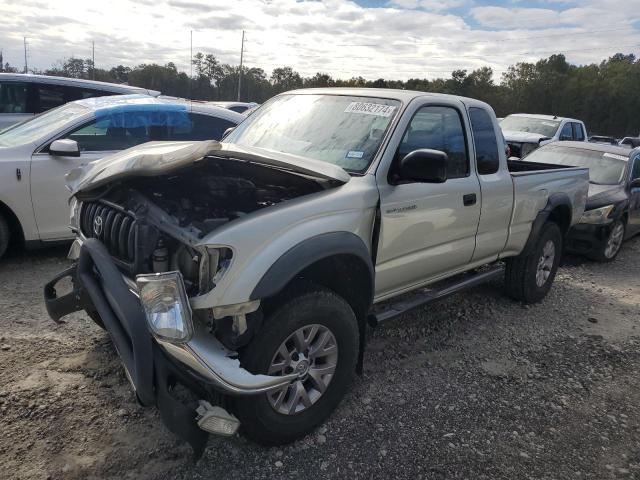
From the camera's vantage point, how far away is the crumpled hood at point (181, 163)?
8.48 ft

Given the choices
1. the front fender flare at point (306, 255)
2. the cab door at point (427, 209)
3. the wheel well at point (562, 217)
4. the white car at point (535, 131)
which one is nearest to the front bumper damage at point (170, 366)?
the front fender flare at point (306, 255)

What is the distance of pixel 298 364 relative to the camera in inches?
108

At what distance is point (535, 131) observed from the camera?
13.9 m

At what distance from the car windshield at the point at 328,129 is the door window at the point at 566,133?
461 inches

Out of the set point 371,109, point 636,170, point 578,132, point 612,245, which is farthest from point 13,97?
point 578,132

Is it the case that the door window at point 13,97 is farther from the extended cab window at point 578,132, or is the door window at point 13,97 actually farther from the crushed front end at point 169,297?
Result: the extended cab window at point 578,132

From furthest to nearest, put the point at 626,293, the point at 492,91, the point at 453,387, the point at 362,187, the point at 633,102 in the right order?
the point at 633,102 < the point at 492,91 < the point at 626,293 < the point at 453,387 < the point at 362,187

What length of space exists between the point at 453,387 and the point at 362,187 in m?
1.61

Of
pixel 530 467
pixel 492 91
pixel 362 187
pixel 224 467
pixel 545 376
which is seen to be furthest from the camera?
pixel 492 91

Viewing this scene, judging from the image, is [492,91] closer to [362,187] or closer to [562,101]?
[562,101]

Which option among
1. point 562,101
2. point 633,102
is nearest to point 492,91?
point 562,101

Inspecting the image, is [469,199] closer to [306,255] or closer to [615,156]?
[306,255]

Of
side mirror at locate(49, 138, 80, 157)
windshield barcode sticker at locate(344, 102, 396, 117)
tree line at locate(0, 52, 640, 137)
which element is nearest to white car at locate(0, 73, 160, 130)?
side mirror at locate(49, 138, 80, 157)

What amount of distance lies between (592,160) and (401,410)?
6.68 m
